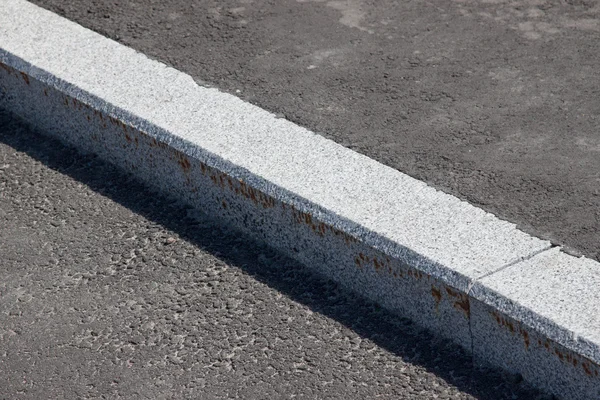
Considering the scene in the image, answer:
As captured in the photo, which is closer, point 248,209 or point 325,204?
point 325,204

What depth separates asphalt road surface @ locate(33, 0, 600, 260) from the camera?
370 centimetres

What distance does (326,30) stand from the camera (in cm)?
494

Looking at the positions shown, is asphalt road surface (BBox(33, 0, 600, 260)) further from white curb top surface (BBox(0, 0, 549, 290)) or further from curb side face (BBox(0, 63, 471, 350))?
curb side face (BBox(0, 63, 471, 350))

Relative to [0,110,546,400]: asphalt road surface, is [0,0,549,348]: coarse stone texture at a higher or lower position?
higher

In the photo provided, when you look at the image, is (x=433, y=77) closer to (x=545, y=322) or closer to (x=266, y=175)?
(x=266, y=175)

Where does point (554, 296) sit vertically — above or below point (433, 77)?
above

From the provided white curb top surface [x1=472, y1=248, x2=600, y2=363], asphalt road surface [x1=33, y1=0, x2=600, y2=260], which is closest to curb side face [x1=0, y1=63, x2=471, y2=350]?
white curb top surface [x1=472, y1=248, x2=600, y2=363]

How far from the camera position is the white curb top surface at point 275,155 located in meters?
3.24

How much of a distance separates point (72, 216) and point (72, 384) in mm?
1034

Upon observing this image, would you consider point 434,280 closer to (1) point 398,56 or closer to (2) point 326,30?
(1) point 398,56

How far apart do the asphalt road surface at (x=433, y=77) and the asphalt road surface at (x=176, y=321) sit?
24.0 inches

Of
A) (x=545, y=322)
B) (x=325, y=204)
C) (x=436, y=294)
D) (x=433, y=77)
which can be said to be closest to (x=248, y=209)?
(x=325, y=204)

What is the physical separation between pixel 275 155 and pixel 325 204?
438 mm

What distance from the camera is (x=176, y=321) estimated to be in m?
3.42
